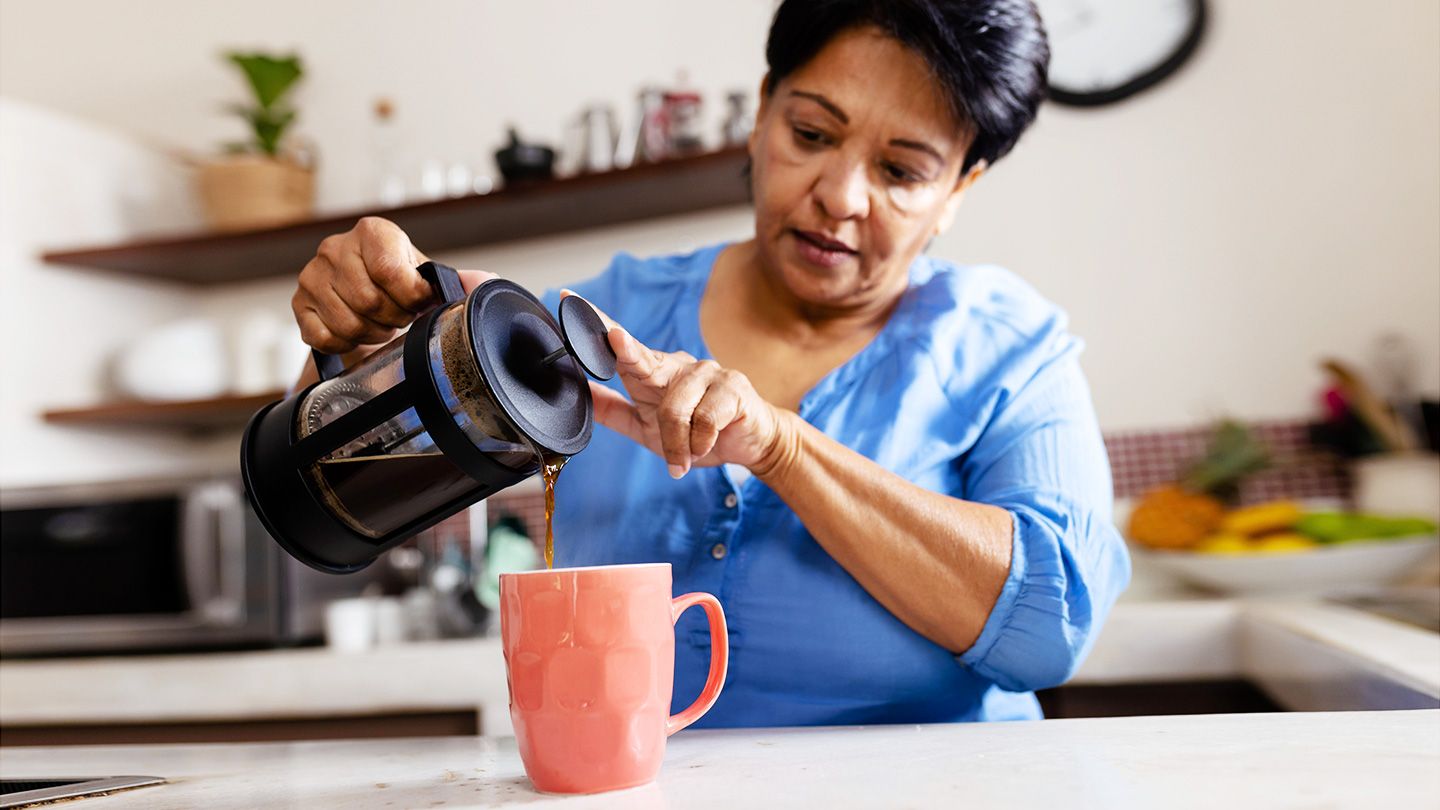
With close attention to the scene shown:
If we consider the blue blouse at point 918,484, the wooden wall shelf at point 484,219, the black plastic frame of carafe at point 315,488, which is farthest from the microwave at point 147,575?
the black plastic frame of carafe at point 315,488

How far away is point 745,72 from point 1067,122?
2.18ft

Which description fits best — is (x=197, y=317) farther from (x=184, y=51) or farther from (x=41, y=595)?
(x=41, y=595)

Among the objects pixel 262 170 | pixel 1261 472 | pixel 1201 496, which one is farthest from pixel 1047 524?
pixel 262 170

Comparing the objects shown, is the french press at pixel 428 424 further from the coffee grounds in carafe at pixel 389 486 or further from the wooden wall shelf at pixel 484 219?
the wooden wall shelf at pixel 484 219

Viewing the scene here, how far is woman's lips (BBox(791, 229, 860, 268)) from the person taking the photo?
1.04 m

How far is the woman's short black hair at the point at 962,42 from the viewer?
1.00 meters

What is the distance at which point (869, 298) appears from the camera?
43.1 inches

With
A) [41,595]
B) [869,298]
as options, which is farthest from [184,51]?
[869,298]

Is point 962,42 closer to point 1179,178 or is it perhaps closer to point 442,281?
point 442,281

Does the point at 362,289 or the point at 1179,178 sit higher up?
the point at 1179,178

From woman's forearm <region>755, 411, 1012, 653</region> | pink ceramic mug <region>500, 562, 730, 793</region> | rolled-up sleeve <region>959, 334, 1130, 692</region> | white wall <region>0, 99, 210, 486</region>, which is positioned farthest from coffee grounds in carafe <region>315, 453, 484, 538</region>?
white wall <region>0, 99, 210, 486</region>

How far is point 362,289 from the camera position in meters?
0.77

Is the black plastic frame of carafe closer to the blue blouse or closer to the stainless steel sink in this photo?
the blue blouse

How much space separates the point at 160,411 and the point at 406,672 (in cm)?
104
